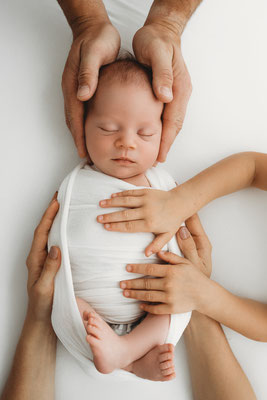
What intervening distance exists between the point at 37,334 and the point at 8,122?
2.44 feet

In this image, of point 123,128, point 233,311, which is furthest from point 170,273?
point 123,128

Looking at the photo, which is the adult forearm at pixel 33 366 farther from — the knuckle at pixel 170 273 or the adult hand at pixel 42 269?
the knuckle at pixel 170 273

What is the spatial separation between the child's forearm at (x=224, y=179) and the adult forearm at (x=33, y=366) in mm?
612

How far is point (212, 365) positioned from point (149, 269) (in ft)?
1.22

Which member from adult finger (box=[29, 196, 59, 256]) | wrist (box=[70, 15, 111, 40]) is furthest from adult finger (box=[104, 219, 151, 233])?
wrist (box=[70, 15, 111, 40])

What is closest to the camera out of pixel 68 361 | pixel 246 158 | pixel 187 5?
pixel 68 361

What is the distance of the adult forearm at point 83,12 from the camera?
4.51ft

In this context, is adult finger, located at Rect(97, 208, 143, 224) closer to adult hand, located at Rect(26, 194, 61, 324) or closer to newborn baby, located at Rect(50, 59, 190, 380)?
newborn baby, located at Rect(50, 59, 190, 380)

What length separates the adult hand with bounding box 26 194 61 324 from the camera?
117 centimetres

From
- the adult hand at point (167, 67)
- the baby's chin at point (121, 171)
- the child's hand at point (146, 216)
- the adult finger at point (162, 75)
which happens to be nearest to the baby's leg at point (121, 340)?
the child's hand at point (146, 216)

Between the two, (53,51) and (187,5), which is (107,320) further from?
(187,5)

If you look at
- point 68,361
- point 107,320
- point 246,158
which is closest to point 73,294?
point 107,320

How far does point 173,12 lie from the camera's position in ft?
4.66

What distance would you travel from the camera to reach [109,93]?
119 cm
